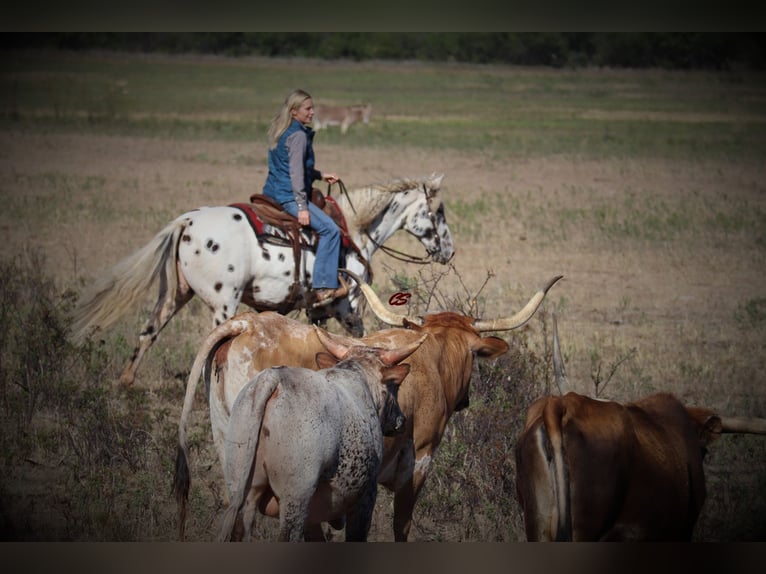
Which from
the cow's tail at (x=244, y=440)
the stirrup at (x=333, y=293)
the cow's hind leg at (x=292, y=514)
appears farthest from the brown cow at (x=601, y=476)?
the stirrup at (x=333, y=293)

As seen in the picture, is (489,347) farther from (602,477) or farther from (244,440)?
(244,440)

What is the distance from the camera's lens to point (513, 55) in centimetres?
2872

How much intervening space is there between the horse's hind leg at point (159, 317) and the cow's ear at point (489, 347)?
377 centimetres

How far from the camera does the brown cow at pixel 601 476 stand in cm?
514

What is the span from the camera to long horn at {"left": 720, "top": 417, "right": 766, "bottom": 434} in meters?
5.57

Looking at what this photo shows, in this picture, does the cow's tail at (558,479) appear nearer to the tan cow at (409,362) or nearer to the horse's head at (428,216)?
the tan cow at (409,362)

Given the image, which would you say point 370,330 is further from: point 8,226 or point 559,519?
point 8,226

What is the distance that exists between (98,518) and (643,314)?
779cm

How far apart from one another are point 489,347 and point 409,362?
0.52 meters

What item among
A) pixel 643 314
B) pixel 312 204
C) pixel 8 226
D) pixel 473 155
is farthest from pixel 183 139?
pixel 312 204

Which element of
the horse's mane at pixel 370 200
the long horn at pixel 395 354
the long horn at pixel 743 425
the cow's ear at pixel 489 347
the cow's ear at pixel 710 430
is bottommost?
the cow's ear at pixel 710 430

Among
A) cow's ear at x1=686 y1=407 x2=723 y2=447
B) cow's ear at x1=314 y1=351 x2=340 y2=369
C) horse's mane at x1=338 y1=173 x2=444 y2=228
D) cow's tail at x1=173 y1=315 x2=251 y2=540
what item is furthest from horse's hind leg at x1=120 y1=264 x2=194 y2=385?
cow's ear at x1=686 y1=407 x2=723 y2=447

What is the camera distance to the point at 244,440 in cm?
501

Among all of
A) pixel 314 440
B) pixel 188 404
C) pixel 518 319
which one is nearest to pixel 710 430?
pixel 518 319
